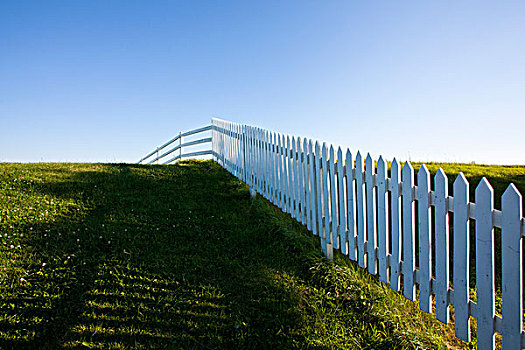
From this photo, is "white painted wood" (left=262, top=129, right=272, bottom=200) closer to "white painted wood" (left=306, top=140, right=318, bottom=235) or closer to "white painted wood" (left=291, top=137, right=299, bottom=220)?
"white painted wood" (left=291, top=137, right=299, bottom=220)

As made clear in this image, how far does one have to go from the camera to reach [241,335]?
4.29m

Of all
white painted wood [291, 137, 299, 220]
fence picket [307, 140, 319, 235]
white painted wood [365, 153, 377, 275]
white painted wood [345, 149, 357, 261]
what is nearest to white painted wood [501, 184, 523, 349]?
white painted wood [365, 153, 377, 275]

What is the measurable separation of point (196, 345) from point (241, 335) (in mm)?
510

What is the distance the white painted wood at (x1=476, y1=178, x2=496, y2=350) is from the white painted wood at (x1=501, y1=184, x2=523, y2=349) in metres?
0.10

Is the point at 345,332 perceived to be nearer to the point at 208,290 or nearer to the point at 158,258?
the point at 208,290

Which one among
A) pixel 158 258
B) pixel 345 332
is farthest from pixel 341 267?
pixel 158 258

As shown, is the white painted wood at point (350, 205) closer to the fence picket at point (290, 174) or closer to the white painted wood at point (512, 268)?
the fence picket at point (290, 174)

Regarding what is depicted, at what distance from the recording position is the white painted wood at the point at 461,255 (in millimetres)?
3639

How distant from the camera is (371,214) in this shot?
15.9 ft

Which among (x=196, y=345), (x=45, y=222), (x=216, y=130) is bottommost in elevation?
(x=196, y=345)

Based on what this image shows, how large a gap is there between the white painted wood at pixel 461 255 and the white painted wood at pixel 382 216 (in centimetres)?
92

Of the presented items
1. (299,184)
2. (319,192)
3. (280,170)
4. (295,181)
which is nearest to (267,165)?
(280,170)

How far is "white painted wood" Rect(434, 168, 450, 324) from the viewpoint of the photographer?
3850 millimetres

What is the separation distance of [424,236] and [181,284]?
3.28 m
